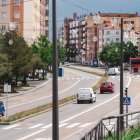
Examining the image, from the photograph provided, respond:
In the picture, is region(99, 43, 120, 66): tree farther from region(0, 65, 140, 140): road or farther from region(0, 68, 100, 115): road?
region(0, 65, 140, 140): road

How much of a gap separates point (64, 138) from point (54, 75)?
14904 mm

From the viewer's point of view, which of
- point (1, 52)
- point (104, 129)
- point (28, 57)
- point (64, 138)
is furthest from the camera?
point (28, 57)

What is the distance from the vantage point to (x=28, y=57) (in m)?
78.5

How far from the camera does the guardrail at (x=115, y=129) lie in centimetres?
1716

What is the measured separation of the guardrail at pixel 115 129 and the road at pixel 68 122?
2.38 feet

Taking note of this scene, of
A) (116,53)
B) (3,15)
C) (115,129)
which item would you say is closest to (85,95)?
(115,129)

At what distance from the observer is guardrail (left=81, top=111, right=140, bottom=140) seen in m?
17.2

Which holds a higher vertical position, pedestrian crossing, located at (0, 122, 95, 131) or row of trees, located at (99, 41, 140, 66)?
row of trees, located at (99, 41, 140, 66)

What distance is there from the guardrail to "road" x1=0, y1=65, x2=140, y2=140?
73 centimetres

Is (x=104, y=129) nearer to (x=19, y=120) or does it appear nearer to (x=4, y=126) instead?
(x=4, y=126)

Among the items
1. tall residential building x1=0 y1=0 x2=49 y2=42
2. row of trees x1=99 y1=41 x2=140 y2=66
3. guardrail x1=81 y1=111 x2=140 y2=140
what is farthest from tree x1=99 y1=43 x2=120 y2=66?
guardrail x1=81 y1=111 x2=140 y2=140

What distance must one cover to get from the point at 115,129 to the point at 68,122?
22.3 m

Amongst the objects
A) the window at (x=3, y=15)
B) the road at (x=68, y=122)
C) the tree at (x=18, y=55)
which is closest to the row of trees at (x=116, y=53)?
the window at (x=3, y=15)

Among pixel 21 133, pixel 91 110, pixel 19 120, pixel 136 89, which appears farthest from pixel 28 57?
pixel 21 133
